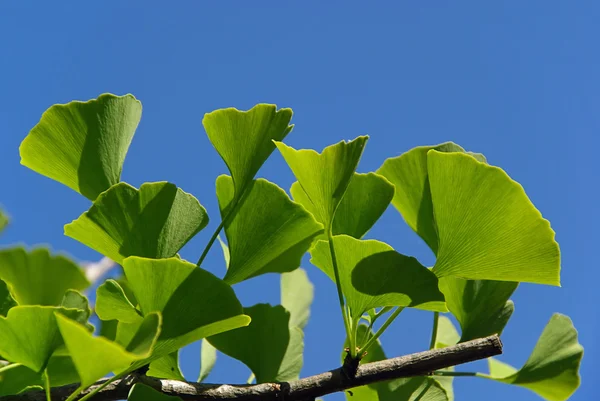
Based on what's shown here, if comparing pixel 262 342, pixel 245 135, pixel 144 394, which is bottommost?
pixel 144 394

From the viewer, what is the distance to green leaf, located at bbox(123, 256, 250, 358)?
1.39 ft

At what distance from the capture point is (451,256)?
0.52m

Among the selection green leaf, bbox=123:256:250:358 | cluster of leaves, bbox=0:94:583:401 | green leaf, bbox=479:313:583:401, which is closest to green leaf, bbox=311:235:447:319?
cluster of leaves, bbox=0:94:583:401

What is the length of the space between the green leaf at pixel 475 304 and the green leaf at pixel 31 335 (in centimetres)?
36

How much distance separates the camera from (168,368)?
0.57m

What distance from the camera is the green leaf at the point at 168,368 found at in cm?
57

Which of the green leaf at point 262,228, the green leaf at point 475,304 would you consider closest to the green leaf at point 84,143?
the green leaf at point 262,228

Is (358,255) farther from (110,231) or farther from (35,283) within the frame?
(35,283)

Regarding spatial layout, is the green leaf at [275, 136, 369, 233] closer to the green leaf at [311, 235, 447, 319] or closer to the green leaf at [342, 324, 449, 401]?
the green leaf at [311, 235, 447, 319]

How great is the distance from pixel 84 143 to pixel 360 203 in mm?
259

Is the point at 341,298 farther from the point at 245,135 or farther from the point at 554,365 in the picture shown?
the point at 554,365

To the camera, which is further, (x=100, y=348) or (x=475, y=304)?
(x=475, y=304)

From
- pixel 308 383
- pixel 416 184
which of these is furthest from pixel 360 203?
pixel 308 383

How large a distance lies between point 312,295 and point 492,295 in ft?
0.84
